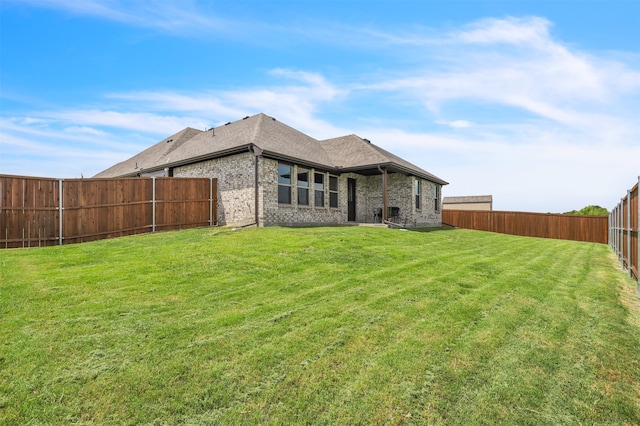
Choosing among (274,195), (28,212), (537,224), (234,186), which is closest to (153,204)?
(234,186)

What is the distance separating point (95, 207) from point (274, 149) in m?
7.48

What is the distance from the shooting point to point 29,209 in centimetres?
1075

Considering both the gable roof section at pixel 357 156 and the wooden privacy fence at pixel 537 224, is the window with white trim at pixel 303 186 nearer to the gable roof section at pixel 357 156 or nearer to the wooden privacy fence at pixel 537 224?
the gable roof section at pixel 357 156

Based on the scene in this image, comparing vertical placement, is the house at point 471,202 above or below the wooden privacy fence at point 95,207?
above

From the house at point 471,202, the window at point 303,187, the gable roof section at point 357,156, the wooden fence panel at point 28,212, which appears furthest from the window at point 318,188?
the house at point 471,202

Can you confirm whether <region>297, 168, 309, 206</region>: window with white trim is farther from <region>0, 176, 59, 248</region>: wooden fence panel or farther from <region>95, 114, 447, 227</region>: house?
<region>0, 176, 59, 248</region>: wooden fence panel

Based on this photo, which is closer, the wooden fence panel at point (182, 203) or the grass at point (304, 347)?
the grass at point (304, 347)

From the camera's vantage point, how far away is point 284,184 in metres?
15.2

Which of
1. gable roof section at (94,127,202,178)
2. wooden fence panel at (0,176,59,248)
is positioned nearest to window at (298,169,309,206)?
gable roof section at (94,127,202,178)

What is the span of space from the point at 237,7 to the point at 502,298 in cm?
1026

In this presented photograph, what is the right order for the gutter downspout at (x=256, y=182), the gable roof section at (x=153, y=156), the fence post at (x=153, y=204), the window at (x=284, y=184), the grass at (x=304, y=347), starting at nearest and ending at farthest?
the grass at (x=304, y=347) → the fence post at (x=153, y=204) → the gutter downspout at (x=256, y=182) → the window at (x=284, y=184) → the gable roof section at (x=153, y=156)

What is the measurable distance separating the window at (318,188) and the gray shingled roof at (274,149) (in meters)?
0.71

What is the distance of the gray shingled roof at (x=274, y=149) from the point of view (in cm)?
1521

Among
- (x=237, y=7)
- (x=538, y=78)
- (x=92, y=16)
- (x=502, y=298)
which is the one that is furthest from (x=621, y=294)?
(x=92, y=16)
